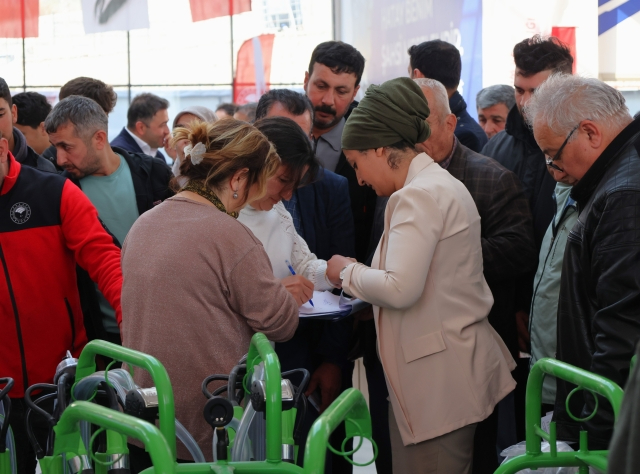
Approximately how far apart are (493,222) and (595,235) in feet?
→ 2.60

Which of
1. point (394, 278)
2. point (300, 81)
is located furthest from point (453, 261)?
point (300, 81)

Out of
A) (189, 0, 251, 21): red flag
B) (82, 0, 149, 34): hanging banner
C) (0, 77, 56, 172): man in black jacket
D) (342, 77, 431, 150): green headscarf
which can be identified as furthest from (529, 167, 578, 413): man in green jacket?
(189, 0, 251, 21): red flag

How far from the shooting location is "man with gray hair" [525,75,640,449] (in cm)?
176

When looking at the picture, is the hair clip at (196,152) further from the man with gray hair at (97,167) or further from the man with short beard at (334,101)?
the man with short beard at (334,101)

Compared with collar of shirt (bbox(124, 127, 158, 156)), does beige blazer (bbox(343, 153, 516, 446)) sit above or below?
below

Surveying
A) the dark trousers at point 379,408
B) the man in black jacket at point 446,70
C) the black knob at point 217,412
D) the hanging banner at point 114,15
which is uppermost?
the hanging banner at point 114,15

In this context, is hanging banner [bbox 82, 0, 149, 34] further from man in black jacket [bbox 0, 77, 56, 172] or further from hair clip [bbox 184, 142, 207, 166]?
hair clip [bbox 184, 142, 207, 166]

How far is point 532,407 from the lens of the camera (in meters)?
1.55

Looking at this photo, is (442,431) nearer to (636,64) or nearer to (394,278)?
(394,278)

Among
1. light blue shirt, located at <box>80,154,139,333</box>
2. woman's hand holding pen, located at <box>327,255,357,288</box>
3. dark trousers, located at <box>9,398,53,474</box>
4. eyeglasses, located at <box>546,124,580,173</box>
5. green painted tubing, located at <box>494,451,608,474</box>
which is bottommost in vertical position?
dark trousers, located at <box>9,398,53,474</box>

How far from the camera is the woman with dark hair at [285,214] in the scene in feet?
7.84

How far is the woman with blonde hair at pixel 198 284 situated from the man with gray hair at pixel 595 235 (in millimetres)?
724

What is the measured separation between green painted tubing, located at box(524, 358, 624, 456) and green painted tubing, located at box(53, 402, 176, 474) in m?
0.71

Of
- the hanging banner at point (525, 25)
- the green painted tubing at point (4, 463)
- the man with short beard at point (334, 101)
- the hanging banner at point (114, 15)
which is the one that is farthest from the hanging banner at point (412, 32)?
the green painted tubing at point (4, 463)
